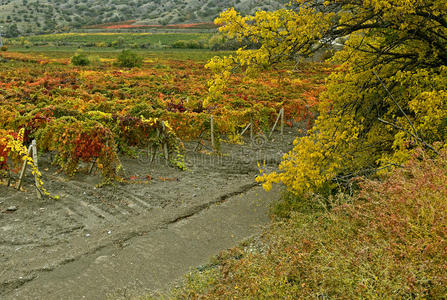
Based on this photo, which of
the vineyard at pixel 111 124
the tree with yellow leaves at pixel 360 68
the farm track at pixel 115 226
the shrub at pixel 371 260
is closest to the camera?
the shrub at pixel 371 260

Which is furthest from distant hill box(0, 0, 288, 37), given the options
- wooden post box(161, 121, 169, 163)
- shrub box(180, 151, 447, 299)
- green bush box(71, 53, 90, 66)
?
shrub box(180, 151, 447, 299)

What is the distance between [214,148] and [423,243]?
32.4 feet

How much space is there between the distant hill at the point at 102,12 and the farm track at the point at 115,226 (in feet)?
385

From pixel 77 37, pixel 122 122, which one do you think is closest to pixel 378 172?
pixel 122 122

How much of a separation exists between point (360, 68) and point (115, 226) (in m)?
6.99

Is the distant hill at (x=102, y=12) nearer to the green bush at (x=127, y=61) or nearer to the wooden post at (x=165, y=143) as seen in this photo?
the green bush at (x=127, y=61)

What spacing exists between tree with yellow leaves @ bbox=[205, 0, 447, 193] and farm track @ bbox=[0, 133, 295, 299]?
2.18 meters

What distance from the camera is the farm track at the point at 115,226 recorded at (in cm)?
607

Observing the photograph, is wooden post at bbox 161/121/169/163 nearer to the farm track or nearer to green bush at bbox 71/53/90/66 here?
the farm track

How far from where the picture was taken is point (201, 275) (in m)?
5.83

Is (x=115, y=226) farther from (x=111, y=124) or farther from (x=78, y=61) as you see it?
(x=78, y=61)

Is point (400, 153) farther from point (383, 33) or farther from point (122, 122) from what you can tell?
point (122, 122)

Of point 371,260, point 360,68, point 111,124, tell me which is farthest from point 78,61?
point 371,260

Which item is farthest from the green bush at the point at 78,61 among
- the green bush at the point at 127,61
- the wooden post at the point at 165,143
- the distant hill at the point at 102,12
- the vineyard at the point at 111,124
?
the distant hill at the point at 102,12
